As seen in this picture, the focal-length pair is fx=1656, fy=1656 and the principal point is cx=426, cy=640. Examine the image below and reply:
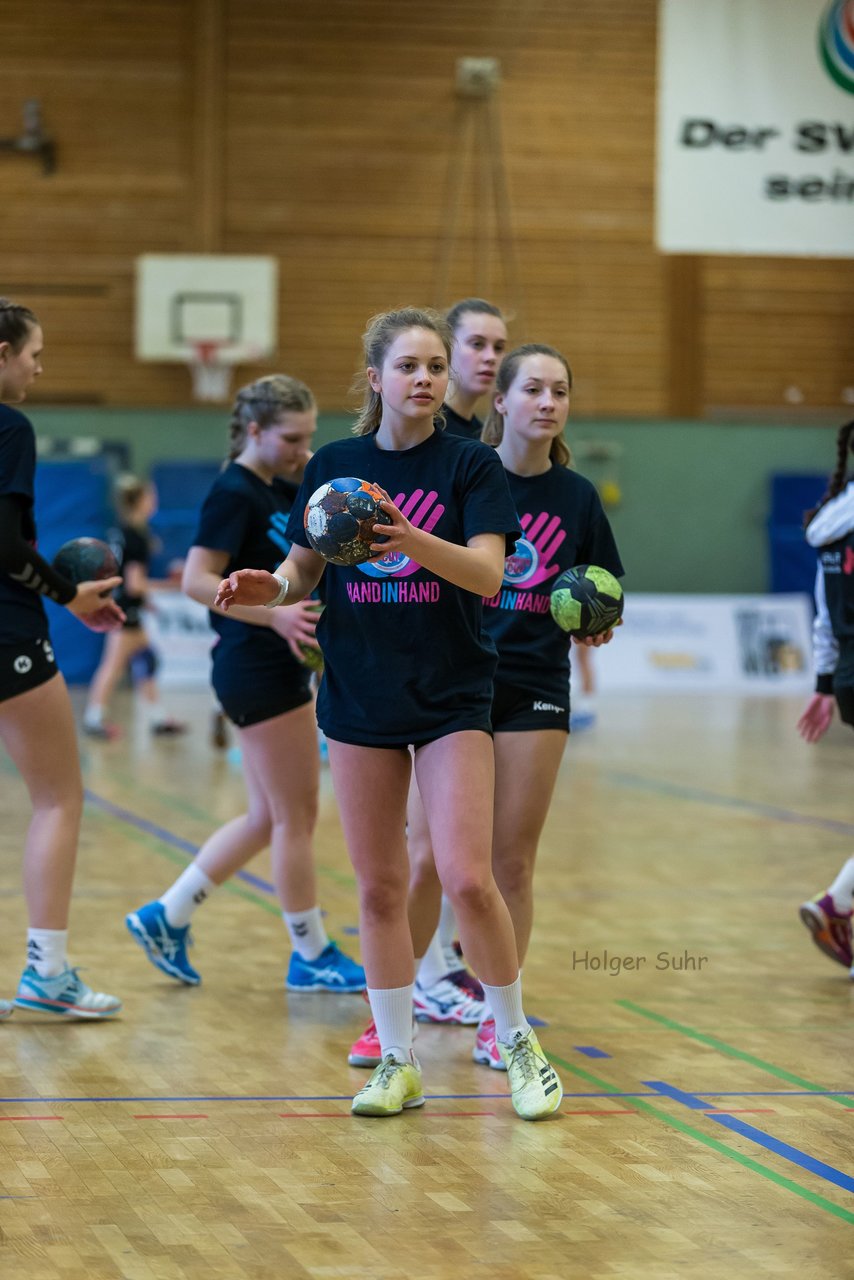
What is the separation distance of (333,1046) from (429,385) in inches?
71.1

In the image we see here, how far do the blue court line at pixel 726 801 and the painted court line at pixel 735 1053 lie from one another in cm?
368

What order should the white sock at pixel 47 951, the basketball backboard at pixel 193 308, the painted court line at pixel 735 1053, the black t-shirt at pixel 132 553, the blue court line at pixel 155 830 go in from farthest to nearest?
the basketball backboard at pixel 193 308
the black t-shirt at pixel 132 553
the blue court line at pixel 155 830
the white sock at pixel 47 951
the painted court line at pixel 735 1053

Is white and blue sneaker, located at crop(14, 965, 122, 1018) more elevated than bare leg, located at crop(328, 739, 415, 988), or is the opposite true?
bare leg, located at crop(328, 739, 415, 988)

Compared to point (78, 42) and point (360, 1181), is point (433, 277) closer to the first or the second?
point (78, 42)

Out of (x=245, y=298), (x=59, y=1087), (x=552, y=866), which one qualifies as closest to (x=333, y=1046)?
(x=59, y=1087)

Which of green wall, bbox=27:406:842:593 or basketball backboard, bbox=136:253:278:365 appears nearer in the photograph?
basketball backboard, bbox=136:253:278:365

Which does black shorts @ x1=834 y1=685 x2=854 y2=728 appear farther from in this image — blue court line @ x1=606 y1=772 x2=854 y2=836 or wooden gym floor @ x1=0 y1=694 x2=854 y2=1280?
blue court line @ x1=606 y1=772 x2=854 y2=836

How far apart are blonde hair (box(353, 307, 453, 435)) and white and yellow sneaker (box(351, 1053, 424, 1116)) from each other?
1465 millimetres

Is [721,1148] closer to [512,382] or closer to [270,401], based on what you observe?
[512,382]

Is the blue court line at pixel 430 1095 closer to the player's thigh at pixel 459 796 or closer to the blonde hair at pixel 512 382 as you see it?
the player's thigh at pixel 459 796

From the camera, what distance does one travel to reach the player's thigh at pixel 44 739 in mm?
4359

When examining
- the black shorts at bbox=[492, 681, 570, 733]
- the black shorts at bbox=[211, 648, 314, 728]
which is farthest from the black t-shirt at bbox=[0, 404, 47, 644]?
the black shorts at bbox=[492, 681, 570, 733]

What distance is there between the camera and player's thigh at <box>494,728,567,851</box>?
4.19 m

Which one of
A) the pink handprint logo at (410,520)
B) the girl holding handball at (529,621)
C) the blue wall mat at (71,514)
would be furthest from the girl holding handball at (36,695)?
the blue wall mat at (71,514)
